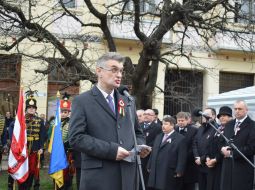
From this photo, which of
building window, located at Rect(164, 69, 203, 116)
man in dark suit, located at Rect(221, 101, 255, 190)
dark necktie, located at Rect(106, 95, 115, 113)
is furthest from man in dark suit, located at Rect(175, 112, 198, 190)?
building window, located at Rect(164, 69, 203, 116)

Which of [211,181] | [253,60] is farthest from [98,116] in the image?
[253,60]

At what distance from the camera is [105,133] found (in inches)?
167

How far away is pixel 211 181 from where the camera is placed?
861 centimetres

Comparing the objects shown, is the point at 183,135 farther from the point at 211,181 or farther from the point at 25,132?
the point at 25,132

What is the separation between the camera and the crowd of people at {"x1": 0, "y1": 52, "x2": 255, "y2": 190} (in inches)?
165

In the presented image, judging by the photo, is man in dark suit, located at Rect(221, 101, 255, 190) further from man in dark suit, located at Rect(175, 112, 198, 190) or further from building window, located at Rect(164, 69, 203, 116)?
building window, located at Rect(164, 69, 203, 116)

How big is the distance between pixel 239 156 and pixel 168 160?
169 centimetres

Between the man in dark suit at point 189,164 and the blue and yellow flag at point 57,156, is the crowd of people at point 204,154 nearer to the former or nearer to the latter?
the man in dark suit at point 189,164

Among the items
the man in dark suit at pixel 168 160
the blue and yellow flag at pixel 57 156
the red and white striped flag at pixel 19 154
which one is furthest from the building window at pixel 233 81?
the red and white striped flag at pixel 19 154

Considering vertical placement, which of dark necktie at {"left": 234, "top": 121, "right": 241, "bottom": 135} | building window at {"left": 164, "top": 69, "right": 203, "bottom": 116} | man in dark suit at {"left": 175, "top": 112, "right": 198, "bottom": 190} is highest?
building window at {"left": 164, "top": 69, "right": 203, "bottom": 116}

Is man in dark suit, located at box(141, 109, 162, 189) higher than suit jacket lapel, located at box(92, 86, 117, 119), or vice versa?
suit jacket lapel, located at box(92, 86, 117, 119)

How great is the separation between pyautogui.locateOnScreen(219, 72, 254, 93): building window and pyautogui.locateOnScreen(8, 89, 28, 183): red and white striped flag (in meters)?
13.4

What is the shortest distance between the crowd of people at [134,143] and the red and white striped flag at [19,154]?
0.64 meters

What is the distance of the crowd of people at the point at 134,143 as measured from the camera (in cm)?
418
